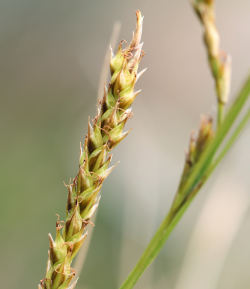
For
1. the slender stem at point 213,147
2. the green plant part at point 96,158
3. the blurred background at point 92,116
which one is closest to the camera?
the slender stem at point 213,147

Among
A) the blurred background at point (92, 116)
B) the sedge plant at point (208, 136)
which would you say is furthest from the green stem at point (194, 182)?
the blurred background at point (92, 116)

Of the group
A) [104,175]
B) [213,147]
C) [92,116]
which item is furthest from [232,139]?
[92,116]

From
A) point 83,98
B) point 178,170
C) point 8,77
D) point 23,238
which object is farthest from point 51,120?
point 178,170

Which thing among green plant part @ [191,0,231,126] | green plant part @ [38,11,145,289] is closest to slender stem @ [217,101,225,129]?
green plant part @ [191,0,231,126]

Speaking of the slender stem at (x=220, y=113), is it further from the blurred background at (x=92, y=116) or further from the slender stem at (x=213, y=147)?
the blurred background at (x=92, y=116)

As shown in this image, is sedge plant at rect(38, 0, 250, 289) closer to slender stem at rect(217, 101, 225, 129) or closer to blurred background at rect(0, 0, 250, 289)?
slender stem at rect(217, 101, 225, 129)
